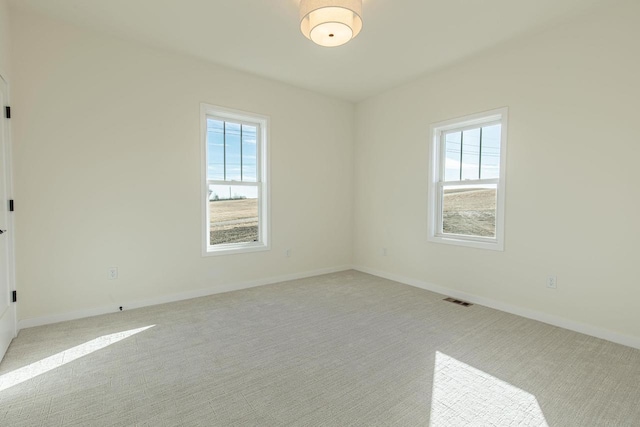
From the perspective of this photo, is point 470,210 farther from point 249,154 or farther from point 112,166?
point 112,166

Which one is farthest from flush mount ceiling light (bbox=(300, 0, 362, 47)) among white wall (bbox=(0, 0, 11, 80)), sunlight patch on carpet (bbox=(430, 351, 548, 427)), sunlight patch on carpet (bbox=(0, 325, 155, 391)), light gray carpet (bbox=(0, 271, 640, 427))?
sunlight patch on carpet (bbox=(0, 325, 155, 391))

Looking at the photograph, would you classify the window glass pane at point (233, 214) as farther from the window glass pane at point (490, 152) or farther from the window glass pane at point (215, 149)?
the window glass pane at point (490, 152)

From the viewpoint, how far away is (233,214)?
13.7 ft

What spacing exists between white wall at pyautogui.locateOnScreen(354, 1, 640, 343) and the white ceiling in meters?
0.27

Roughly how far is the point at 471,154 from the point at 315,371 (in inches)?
120

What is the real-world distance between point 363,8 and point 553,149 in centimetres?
216

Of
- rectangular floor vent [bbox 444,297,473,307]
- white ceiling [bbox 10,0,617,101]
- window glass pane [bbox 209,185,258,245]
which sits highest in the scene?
white ceiling [bbox 10,0,617,101]

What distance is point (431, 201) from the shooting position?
160 inches

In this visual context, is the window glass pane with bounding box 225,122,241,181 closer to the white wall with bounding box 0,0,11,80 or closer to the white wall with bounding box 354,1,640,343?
the white wall with bounding box 0,0,11,80

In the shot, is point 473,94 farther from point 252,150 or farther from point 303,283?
point 303,283

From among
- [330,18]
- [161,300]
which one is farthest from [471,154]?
[161,300]

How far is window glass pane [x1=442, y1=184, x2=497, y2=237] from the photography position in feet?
11.8

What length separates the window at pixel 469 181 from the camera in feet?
11.3

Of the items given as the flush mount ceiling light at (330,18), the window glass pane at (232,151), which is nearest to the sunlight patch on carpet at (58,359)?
the window glass pane at (232,151)
